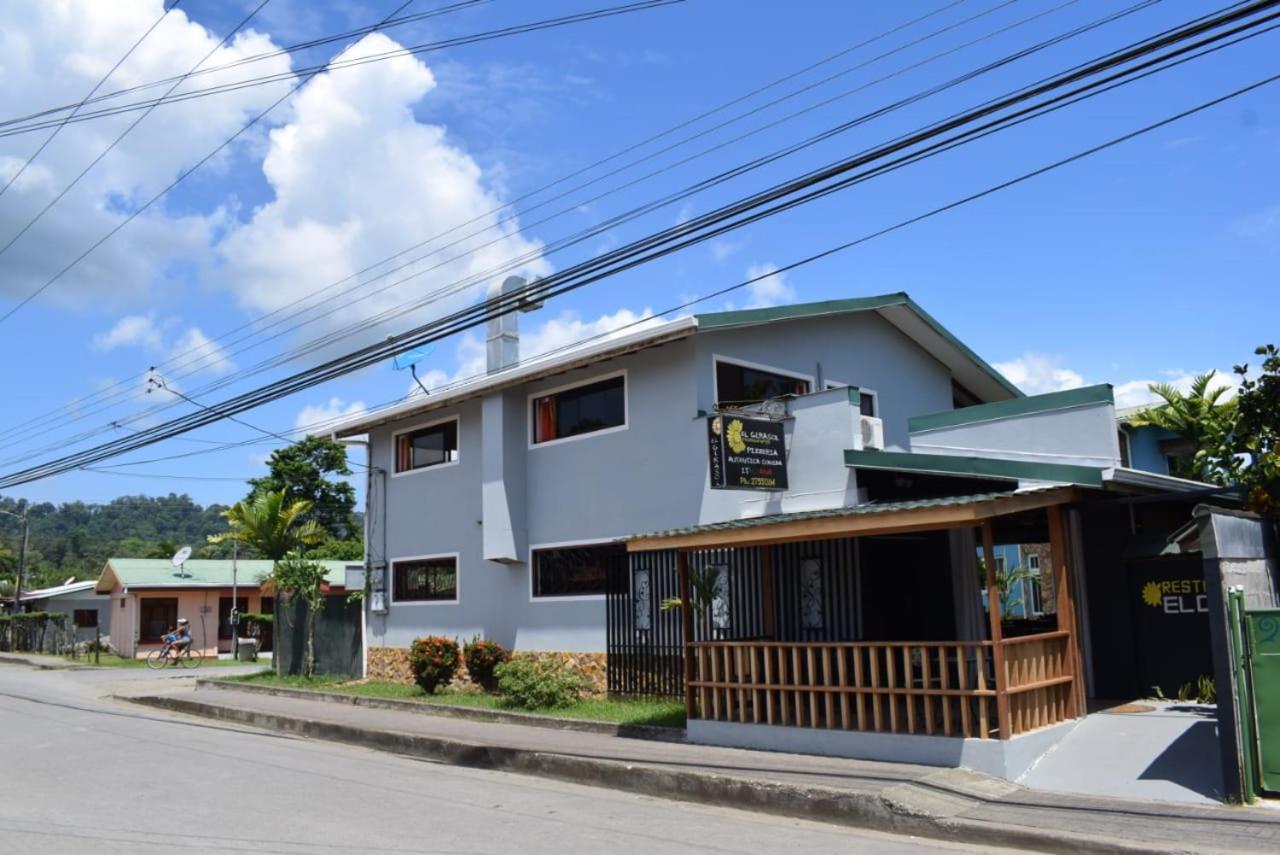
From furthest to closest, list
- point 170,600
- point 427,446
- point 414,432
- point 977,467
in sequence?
point 170,600 → point 414,432 → point 427,446 → point 977,467

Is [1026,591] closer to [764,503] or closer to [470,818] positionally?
[764,503]

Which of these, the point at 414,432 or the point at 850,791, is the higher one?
the point at 414,432

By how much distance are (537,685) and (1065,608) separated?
314 inches

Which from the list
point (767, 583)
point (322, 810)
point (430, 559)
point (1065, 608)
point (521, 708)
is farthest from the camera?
point (430, 559)

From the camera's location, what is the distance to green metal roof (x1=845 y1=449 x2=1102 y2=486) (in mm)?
11766

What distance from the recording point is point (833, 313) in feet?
59.9

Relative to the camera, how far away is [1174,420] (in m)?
20.9

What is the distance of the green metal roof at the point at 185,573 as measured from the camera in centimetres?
3819

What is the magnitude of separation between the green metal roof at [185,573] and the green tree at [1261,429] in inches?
1172

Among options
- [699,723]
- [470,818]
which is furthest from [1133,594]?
[470,818]

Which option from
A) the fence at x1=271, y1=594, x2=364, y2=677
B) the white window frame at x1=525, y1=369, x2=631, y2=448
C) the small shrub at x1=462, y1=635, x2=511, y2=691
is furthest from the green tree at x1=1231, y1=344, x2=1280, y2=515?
the fence at x1=271, y1=594, x2=364, y2=677

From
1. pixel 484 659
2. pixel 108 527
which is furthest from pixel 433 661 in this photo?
pixel 108 527

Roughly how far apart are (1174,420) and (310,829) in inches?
710

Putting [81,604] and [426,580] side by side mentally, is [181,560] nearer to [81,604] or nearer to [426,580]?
[81,604]
